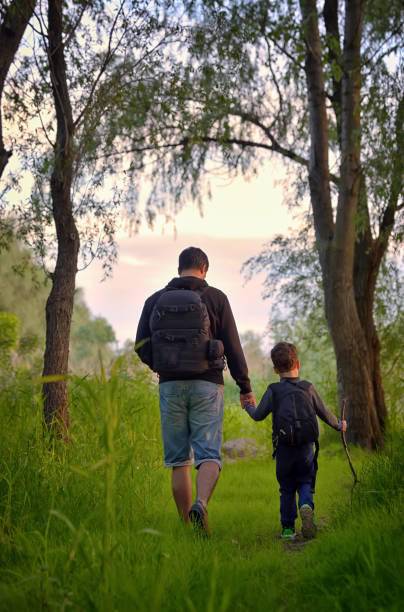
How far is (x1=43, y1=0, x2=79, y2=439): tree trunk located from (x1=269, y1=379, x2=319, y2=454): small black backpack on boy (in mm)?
2272

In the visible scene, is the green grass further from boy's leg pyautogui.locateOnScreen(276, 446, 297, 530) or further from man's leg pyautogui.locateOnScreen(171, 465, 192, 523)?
boy's leg pyautogui.locateOnScreen(276, 446, 297, 530)

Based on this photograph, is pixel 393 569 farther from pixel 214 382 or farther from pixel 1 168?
pixel 1 168

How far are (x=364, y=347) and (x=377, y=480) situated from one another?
5522 millimetres

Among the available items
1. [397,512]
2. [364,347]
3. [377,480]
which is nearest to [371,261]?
[364,347]

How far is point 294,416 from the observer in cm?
447

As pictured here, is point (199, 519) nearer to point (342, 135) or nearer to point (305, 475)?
point (305, 475)

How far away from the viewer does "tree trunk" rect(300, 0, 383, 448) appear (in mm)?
9273

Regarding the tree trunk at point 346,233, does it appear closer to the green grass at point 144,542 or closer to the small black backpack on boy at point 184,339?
the green grass at point 144,542

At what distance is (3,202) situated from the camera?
7641mm

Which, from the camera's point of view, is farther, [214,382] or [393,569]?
[214,382]

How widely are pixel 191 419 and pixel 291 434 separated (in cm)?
78

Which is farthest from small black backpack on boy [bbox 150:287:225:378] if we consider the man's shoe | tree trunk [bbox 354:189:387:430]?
tree trunk [bbox 354:189:387:430]

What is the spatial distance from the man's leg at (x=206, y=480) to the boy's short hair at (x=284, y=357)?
963mm

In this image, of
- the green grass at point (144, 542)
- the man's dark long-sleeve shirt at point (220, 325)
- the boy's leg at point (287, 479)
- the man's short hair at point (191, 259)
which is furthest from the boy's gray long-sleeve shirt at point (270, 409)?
the man's short hair at point (191, 259)
